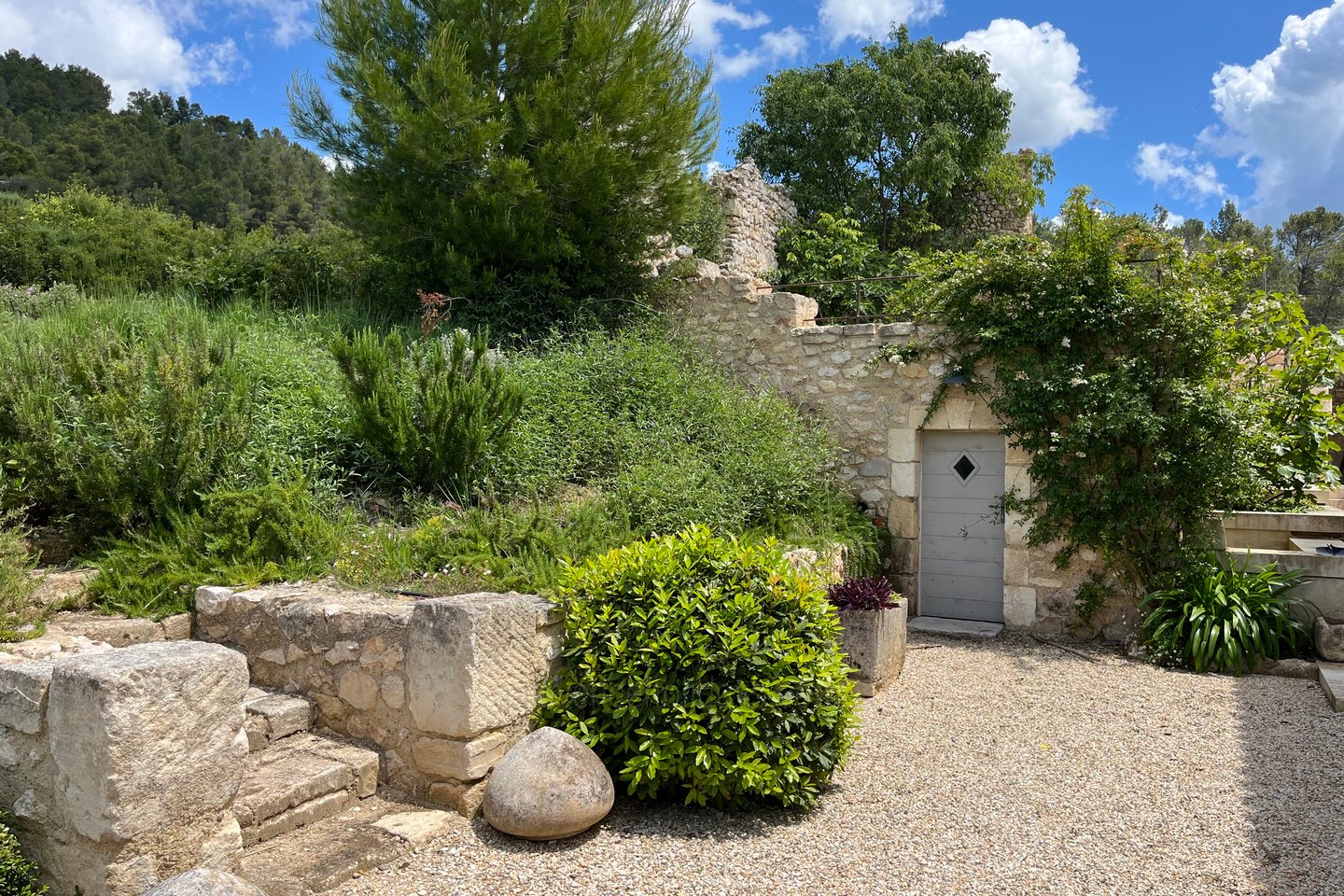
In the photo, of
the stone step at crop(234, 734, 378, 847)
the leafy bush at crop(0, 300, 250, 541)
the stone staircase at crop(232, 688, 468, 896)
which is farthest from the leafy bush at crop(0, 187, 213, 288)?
the stone step at crop(234, 734, 378, 847)

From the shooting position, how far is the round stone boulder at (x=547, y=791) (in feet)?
11.3

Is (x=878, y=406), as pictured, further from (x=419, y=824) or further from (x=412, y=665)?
(x=419, y=824)

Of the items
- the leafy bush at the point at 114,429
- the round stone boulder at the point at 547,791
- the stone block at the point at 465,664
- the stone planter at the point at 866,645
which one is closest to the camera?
the round stone boulder at the point at 547,791

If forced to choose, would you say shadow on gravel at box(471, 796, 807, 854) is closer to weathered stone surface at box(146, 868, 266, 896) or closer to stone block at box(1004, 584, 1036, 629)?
weathered stone surface at box(146, 868, 266, 896)

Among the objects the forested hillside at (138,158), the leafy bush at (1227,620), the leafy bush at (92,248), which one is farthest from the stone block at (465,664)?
the forested hillside at (138,158)

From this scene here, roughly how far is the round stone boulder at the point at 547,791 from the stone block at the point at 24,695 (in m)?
1.60

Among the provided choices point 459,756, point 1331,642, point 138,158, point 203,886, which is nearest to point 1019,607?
point 1331,642

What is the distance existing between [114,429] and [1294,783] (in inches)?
248

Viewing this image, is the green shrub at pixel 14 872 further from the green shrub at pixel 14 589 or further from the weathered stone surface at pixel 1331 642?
the weathered stone surface at pixel 1331 642

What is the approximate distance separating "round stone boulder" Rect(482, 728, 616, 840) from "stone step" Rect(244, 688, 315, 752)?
3.35 feet

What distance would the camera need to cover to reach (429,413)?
5.51 meters

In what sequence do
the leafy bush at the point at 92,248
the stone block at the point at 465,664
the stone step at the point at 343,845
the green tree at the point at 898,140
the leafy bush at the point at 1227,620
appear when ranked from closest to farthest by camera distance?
1. the stone step at the point at 343,845
2. the stone block at the point at 465,664
3. the leafy bush at the point at 1227,620
4. the leafy bush at the point at 92,248
5. the green tree at the point at 898,140

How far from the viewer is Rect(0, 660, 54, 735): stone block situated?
2773 mm

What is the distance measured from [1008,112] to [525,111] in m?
11.0
